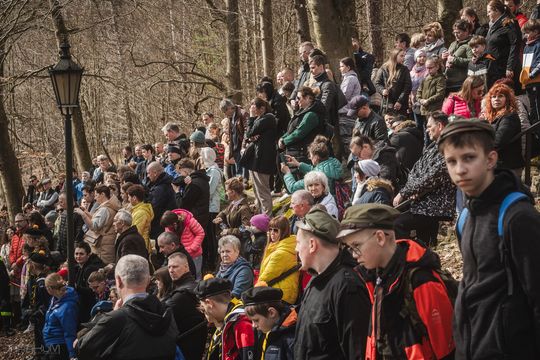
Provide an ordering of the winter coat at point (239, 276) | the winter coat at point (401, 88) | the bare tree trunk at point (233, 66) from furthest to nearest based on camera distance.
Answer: the bare tree trunk at point (233, 66)
the winter coat at point (401, 88)
the winter coat at point (239, 276)

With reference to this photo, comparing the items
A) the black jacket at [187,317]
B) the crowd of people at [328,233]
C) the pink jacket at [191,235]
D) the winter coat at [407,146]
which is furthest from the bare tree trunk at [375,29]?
the black jacket at [187,317]

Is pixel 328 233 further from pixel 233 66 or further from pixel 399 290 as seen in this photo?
Answer: pixel 233 66

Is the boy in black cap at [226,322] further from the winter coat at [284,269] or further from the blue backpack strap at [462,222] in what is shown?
the blue backpack strap at [462,222]

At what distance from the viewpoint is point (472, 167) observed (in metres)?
3.47

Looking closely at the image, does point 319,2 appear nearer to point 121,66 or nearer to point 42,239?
point 42,239

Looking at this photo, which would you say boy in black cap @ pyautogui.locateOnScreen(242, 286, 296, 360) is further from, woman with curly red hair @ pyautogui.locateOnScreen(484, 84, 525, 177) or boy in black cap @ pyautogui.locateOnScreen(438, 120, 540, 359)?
woman with curly red hair @ pyautogui.locateOnScreen(484, 84, 525, 177)

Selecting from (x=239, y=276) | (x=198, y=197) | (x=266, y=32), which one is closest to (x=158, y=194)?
(x=198, y=197)

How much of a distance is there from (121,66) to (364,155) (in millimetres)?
23421

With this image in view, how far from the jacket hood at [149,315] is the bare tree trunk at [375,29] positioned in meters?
15.6

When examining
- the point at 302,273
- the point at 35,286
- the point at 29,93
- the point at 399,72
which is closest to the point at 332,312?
the point at 302,273

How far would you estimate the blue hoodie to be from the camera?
29.6 ft

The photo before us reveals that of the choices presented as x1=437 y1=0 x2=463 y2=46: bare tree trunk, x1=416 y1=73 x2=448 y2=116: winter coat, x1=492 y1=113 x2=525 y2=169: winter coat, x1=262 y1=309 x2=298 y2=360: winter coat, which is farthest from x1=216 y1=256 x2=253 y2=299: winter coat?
x1=437 y1=0 x2=463 y2=46: bare tree trunk

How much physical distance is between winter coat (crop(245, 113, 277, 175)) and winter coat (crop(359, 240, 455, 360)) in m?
7.48

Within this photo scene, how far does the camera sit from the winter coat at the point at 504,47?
1138 centimetres
